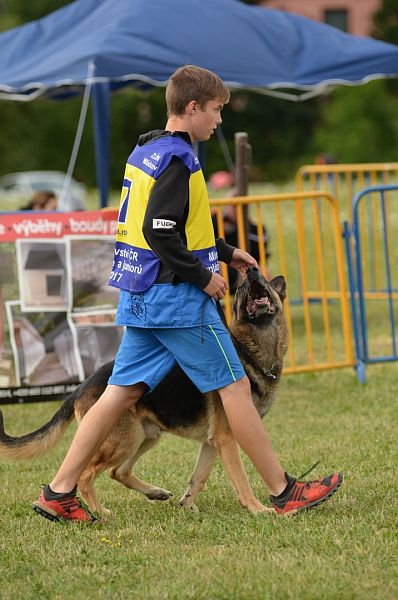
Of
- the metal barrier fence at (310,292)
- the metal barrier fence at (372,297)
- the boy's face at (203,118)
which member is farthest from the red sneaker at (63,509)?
the metal barrier fence at (372,297)

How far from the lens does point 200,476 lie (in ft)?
16.4

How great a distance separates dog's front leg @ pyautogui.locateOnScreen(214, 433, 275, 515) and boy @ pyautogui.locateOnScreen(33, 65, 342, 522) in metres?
0.11

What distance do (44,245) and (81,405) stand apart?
2978 mm

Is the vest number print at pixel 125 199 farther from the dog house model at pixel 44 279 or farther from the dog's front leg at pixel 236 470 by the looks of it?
the dog house model at pixel 44 279

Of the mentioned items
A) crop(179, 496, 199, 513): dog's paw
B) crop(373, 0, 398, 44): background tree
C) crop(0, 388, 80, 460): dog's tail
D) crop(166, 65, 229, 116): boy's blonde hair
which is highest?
crop(373, 0, 398, 44): background tree

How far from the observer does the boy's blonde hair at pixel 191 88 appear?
14.2ft

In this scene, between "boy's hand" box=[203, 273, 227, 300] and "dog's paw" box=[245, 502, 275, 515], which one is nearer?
"boy's hand" box=[203, 273, 227, 300]

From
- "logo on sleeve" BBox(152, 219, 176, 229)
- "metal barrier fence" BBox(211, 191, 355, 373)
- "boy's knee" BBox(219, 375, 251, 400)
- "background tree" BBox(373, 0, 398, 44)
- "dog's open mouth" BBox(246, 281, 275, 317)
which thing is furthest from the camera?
"background tree" BBox(373, 0, 398, 44)

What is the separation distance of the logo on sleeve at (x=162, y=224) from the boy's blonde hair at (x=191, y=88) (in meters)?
0.48

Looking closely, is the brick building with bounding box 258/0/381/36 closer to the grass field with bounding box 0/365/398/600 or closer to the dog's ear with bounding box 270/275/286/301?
the grass field with bounding box 0/365/398/600

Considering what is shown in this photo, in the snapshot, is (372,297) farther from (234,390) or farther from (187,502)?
(234,390)

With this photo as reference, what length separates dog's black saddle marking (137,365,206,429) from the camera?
15.4 feet

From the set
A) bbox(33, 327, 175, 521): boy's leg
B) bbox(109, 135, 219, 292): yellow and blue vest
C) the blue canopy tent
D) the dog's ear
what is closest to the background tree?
the blue canopy tent

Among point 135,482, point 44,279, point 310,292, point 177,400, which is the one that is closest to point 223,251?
point 177,400
